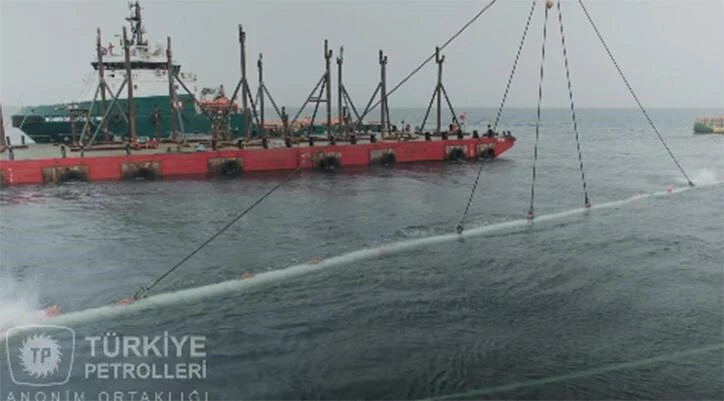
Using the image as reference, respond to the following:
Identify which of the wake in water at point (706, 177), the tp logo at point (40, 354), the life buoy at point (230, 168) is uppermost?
the life buoy at point (230, 168)

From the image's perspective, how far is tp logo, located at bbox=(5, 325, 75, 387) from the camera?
31.6 feet

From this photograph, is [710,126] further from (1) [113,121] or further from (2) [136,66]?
(1) [113,121]

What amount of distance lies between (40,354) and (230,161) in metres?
27.6

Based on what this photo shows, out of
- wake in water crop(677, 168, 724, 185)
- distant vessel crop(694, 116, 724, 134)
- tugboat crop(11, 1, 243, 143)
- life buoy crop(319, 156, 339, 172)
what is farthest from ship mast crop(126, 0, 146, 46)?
distant vessel crop(694, 116, 724, 134)

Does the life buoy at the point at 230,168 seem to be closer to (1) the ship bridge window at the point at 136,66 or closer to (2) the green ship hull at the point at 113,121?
(2) the green ship hull at the point at 113,121

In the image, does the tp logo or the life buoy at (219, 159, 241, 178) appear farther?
the life buoy at (219, 159, 241, 178)

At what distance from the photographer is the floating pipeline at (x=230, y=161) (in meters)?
33.1

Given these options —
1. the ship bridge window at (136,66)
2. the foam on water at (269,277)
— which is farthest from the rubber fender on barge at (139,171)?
the foam on water at (269,277)

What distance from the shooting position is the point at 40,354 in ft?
35.0

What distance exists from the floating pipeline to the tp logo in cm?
2474

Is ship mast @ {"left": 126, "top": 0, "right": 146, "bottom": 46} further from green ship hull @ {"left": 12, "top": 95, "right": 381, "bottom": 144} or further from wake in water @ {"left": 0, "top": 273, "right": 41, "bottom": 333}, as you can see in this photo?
wake in water @ {"left": 0, "top": 273, "right": 41, "bottom": 333}

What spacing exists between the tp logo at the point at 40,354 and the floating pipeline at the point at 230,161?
2474 centimetres

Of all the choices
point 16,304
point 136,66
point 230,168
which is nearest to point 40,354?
point 16,304

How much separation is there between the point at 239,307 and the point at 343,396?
4.51 m
